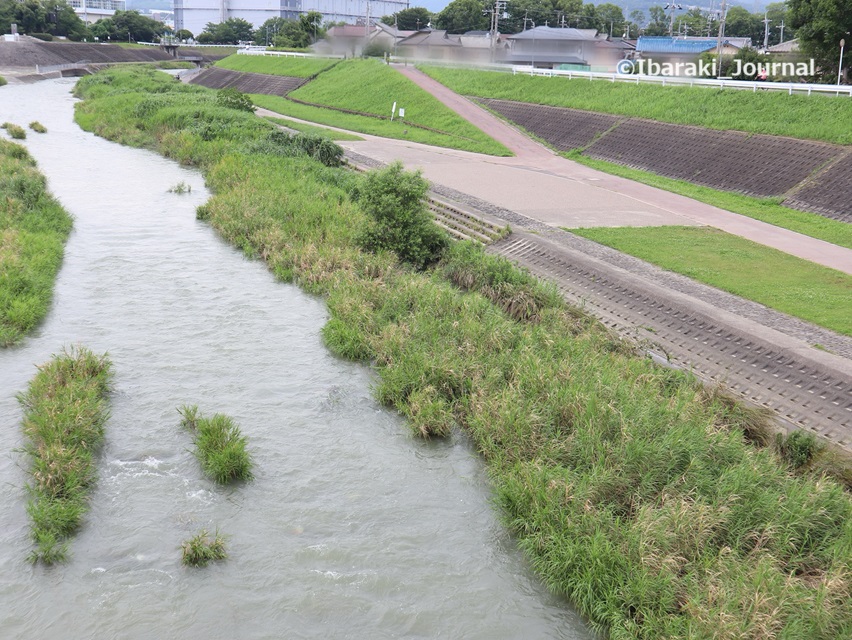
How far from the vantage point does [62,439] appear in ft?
32.0

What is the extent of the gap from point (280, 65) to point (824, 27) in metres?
44.9

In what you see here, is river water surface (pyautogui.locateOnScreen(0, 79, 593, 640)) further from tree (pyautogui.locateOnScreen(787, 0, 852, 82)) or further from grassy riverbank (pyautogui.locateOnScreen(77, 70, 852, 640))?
tree (pyautogui.locateOnScreen(787, 0, 852, 82))

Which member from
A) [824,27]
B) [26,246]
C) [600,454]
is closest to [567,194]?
[824,27]

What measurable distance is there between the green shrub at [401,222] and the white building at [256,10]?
419 feet

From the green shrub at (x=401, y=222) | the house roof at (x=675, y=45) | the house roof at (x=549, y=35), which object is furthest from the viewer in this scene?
the house roof at (x=549, y=35)

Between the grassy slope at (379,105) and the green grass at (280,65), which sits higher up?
the green grass at (280,65)

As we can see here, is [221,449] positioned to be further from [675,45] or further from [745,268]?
[675,45]

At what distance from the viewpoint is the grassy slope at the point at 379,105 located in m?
37.4

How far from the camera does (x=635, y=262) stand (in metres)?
16.8

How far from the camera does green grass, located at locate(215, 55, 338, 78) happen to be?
59688 mm

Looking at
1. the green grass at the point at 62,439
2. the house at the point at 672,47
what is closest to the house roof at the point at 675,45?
the house at the point at 672,47

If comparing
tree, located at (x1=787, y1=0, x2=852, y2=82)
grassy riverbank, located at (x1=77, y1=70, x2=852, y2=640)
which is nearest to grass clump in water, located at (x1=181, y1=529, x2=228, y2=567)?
grassy riverbank, located at (x1=77, y1=70, x2=852, y2=640)

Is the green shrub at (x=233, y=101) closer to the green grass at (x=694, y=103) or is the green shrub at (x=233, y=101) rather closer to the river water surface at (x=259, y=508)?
the green grass at (x=694, y=103)

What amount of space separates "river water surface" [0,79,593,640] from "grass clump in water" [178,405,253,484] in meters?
0.16
